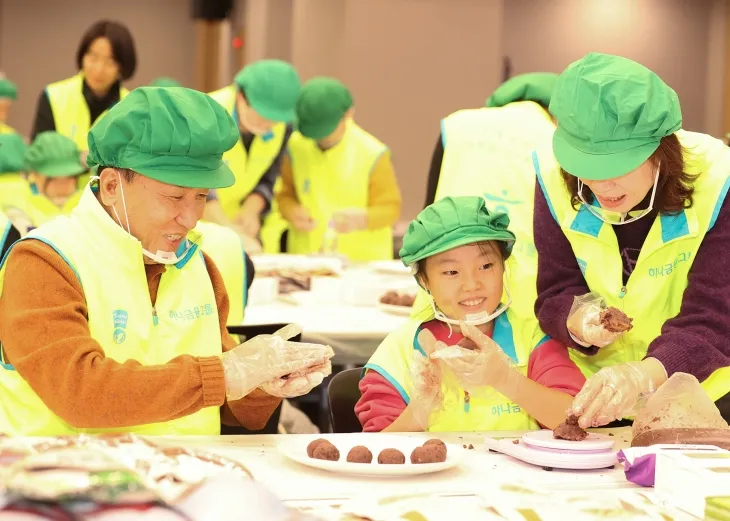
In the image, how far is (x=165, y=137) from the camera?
2.26m

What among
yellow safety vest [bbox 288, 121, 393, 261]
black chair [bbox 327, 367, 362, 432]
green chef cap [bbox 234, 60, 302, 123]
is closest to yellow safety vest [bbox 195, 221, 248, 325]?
black chair [bbox 327, 367, 362, 432]

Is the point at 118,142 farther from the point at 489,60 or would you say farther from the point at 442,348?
the point at 489,60

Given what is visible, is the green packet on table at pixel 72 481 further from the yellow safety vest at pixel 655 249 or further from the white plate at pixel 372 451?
the yellow safety vest at pixel 655 249

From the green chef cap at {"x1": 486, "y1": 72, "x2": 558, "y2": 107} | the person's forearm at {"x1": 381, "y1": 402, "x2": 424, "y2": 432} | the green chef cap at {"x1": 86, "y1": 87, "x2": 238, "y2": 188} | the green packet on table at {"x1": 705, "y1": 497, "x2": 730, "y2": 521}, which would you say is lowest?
the person's forearm at {"x1": 381, "y1": 402, "x2": 424, "y2": 432}

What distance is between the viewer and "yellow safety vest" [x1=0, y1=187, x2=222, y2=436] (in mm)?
2242

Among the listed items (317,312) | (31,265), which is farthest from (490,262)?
(317,312)

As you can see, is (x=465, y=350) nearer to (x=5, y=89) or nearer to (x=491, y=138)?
(x=491, y=138)

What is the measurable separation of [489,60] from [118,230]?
19.0ft

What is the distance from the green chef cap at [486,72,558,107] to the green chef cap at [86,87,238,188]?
5.95ft

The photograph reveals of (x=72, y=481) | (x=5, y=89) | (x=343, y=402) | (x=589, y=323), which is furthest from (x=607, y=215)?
(x=5, y=89)

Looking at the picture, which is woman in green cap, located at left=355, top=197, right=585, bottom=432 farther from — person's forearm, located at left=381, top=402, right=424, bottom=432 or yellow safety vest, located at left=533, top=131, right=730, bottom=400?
yellow safety vest, located at left=533, top=131, right=730, bottom=400

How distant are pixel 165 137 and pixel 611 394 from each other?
107 cm

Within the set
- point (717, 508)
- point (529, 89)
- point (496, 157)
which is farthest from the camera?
point (529, 89)

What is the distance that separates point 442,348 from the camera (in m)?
2.39
